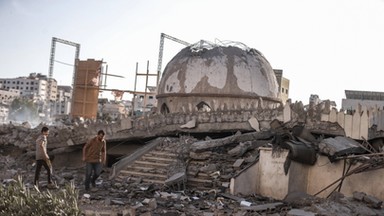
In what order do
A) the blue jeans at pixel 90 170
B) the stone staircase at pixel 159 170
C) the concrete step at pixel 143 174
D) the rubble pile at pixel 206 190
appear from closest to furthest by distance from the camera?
the rubble pile at pixel 206 190
the blue jeans at pixel 90 170
the stone staircase at pixel 159 170
the concrete step at pixel 143 174

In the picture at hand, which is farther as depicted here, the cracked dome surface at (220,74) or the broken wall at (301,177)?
the cracked dome surface at (220,74)

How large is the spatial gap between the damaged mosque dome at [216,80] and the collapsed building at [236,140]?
0.05 metres

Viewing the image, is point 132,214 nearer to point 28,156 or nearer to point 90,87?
point 28,156

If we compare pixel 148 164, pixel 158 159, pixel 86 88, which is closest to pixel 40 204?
pixel 148 164

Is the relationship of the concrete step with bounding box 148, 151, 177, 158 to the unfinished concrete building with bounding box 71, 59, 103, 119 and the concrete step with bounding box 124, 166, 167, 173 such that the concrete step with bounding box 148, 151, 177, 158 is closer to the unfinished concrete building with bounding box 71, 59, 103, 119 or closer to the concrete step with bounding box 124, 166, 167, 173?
the concrete step with bounding box 124, 166, 167, 173

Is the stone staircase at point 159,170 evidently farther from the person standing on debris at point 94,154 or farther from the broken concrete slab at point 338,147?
the broken concrete slab at point 338,147

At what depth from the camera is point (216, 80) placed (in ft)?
70.5

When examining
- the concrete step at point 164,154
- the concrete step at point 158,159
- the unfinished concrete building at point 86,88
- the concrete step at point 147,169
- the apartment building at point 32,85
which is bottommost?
the concrete step at point 147,169

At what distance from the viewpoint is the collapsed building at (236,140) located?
36.8 ft

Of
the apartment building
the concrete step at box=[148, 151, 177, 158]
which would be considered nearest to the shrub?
the concrete step at box=[148, 151, 177, 158]

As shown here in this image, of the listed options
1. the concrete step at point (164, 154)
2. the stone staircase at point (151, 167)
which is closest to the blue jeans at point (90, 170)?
the stone staircase at point (151, 167)

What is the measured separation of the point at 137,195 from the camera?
36.0ft

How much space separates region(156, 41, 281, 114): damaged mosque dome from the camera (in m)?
21.4

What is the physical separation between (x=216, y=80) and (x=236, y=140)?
24.6ft
